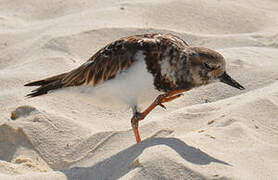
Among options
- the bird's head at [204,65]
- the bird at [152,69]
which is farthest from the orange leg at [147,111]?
the bird's head at [204,65]

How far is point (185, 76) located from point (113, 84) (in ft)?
1.95

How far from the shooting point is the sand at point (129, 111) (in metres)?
3.55

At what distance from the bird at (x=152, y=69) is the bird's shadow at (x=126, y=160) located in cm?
39

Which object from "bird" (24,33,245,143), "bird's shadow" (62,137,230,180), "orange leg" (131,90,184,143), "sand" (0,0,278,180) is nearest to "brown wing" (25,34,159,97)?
"bird" (24,33,245,143)

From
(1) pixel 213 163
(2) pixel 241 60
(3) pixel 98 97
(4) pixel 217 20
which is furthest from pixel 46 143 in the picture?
(4) pixel 217 20

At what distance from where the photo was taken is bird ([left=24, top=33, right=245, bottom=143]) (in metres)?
4.00

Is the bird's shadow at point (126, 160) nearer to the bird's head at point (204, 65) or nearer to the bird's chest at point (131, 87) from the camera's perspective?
the bird's chest at point (131, 87)

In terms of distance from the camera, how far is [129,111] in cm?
530

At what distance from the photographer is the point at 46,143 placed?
14.9 ft

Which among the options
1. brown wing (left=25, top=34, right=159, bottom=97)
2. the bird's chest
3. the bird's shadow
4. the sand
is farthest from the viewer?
brown wing (left=25, top=34, right=159, bottom=97)

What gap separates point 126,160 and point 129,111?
1701mm

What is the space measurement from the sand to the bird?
0.97 ft

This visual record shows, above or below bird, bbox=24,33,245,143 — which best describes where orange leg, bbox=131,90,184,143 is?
below

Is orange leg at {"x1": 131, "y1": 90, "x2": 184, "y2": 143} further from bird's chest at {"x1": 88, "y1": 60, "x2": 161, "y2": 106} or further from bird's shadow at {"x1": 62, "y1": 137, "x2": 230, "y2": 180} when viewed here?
bird's shadow at {"x1": 62, "y1": 137, "x2": 230, "y2": 180}
